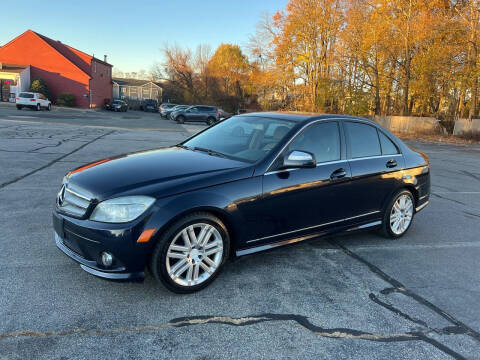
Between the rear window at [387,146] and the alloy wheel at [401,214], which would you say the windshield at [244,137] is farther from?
the alloy wheel at [401,214]

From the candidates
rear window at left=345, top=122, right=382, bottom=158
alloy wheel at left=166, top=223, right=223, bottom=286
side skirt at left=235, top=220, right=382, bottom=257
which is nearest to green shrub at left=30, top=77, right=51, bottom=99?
rear window at left=345, top=122, right=382, bottom=158

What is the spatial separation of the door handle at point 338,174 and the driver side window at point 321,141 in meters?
0.15

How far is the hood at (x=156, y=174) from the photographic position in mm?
3098

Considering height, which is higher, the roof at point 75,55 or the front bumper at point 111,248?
the roof at point 75,55

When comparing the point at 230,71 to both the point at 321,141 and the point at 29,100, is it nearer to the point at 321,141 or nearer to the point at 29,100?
the point at 29,100

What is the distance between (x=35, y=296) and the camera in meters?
3.08

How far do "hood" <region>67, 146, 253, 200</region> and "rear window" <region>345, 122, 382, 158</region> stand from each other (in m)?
1.57

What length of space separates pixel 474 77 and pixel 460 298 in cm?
3002

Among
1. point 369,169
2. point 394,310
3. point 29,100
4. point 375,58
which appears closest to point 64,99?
point 29,100

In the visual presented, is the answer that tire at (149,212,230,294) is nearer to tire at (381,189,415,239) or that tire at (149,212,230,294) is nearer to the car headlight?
the car headlight

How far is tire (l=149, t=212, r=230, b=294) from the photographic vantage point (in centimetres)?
307

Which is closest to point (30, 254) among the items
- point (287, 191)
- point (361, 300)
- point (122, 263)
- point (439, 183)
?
point (122, 263)

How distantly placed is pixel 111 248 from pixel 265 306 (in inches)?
53.9

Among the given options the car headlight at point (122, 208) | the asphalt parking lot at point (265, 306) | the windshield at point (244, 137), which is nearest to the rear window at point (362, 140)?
the windshield at point (244, 137)
